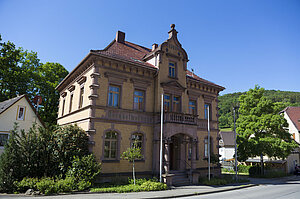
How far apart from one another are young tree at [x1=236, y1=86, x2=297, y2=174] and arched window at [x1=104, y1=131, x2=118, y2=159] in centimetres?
1649

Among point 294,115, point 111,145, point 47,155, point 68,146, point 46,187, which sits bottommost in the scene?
point 46,187

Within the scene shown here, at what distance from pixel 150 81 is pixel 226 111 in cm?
8881

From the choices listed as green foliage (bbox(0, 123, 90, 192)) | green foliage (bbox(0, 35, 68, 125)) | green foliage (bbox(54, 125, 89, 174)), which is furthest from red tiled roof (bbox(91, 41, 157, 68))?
green foliage (bbox(0, 35, 68, 125))

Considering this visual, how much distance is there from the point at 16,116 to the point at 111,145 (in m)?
11.3

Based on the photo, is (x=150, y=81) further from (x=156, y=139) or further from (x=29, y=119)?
(x=29, y=119)

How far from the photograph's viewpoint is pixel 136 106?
18.5 m

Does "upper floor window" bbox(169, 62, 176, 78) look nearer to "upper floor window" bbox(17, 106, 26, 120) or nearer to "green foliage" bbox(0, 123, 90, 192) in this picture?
"green foliage" bbox(0, 123, 90, 192)

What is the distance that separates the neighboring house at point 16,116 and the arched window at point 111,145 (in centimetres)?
833

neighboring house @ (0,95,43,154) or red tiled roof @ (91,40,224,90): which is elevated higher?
red tiled roof @ (91,40,224,90)

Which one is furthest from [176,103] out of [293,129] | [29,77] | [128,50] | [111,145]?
[293,129]

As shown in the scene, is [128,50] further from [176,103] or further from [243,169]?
[243,169]

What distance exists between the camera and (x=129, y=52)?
21.2 metres

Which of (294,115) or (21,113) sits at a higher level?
(294,115)

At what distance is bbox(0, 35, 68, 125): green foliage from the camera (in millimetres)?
25859
